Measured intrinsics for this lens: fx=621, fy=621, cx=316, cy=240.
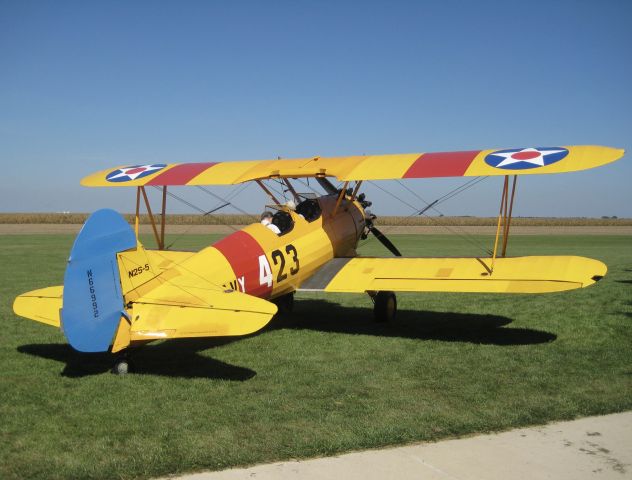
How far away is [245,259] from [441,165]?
10.4ft

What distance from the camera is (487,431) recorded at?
16.6 ft

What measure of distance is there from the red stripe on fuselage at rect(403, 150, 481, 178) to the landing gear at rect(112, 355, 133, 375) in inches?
177

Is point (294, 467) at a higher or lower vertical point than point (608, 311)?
lower

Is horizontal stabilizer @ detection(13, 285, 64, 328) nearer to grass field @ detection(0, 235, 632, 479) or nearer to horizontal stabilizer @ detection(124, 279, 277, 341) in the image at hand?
grass field @ detection(0, 235, 632, 479)

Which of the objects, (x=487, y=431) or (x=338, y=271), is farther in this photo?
(x=338, y=271)

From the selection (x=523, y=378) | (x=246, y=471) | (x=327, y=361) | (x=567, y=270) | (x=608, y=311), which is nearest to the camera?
(x=246, y=471)

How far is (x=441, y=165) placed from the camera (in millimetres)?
9023

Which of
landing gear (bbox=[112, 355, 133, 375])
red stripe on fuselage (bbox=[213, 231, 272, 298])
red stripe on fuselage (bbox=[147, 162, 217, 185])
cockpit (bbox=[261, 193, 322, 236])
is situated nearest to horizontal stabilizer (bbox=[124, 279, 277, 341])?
landing gear (bbox=[112, 355, 133, 375])

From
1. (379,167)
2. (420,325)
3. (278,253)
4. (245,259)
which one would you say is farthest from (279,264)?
(420,325)

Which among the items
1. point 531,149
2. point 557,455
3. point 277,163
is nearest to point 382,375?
point 557,455

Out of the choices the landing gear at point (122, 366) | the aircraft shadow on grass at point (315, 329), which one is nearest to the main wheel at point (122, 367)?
the landing gear at point (122, 366)

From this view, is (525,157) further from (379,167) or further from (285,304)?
(285,304)

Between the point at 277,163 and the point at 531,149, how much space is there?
429cm

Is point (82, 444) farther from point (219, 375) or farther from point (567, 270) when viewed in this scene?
point (567, 270)
